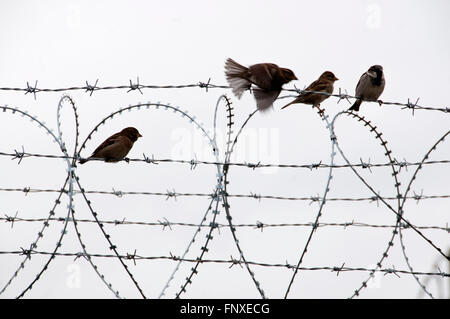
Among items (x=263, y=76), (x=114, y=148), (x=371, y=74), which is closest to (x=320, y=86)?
(x=371, y=74)

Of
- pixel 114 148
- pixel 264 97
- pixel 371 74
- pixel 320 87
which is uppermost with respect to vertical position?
pixel 371 74

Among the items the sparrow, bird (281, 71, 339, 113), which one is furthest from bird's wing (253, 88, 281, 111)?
bird (281, 71, 339, 113)

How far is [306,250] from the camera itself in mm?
6723

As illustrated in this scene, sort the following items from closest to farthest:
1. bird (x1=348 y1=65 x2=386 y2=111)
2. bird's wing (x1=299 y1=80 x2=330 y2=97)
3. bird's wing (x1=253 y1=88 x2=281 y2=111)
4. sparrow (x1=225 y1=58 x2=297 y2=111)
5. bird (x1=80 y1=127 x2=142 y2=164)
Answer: bird's wing (x1=253 y1=88 x2=281 y2=111) → sparrow (x1=225 y1=58 x2=297 y2=111) → bird (x1=80 y1=127 x2=142 y2=164) → bird (x1=348 y1=65 x2=386 y2=111) → bird's wing (x1=299 y1=80 x2=330 y2=97)

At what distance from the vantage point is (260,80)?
7.96 m

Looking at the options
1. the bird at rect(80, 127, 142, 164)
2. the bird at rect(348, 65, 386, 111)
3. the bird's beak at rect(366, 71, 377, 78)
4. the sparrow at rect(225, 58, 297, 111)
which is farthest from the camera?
the bird's beak at rect(366, 71, 377, 78)

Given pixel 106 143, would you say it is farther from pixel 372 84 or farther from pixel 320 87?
pixel 372 84

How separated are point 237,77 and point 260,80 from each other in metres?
0.27

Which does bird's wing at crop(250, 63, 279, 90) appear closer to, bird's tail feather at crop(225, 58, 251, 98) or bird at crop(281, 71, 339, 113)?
bird's tail feather at crop(225, 58, 251, 98)

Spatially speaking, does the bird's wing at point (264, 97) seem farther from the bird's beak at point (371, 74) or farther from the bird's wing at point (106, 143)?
the bird's beak at point (371, 74)

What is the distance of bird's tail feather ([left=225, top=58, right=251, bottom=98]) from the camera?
7.95 meters

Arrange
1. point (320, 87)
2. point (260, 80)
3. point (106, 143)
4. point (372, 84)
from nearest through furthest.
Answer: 1. point (260, 80)
2. point (106, 143)
3. point (372, 84)
4. point (320, 87)
